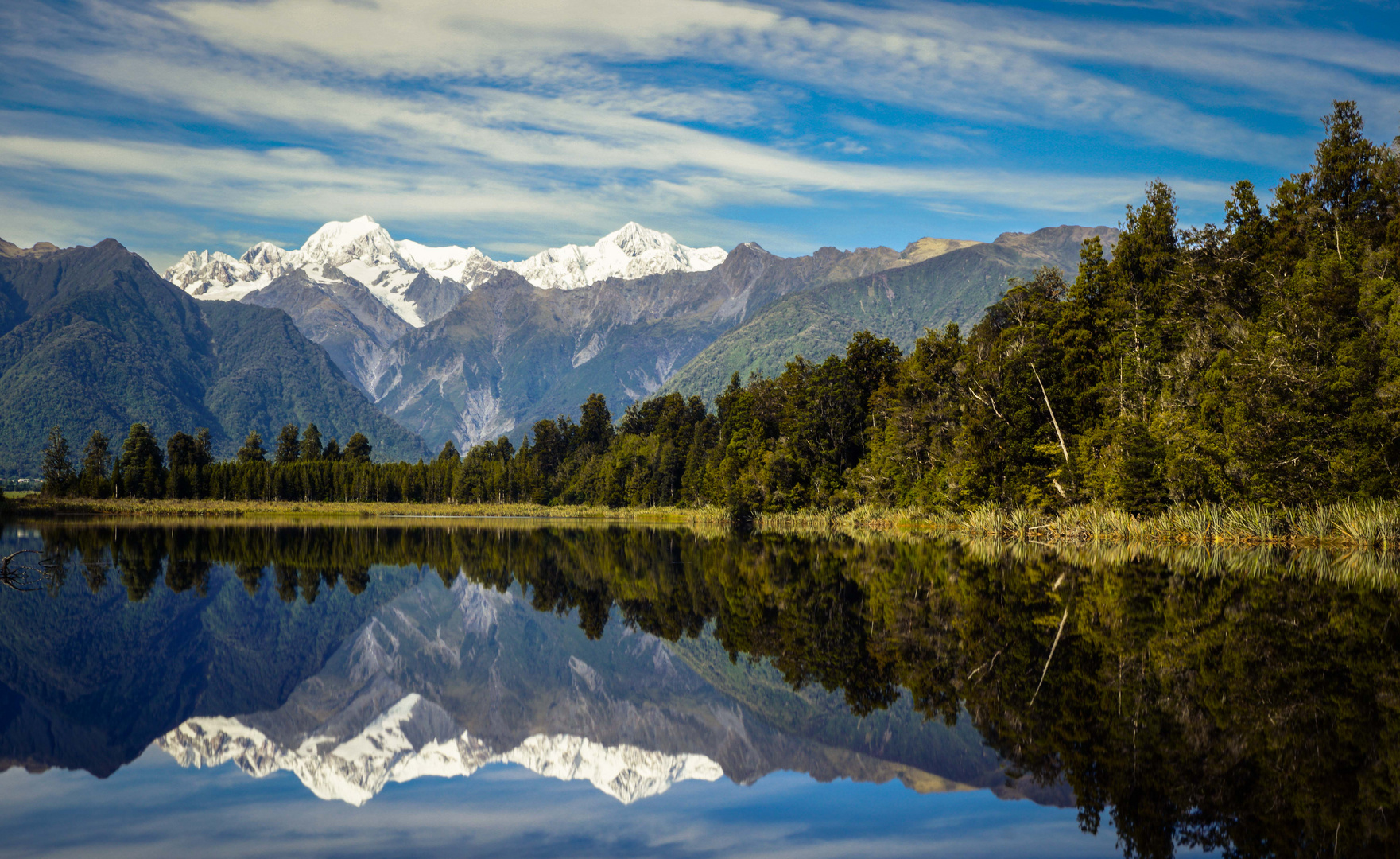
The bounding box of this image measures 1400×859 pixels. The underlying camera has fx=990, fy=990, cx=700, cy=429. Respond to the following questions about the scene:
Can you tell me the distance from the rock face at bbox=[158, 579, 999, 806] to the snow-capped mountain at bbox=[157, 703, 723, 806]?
0.03 metres

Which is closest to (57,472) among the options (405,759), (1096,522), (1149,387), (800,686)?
(1096,522)

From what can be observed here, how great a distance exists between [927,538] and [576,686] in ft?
161

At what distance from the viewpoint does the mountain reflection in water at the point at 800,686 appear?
38.1ft

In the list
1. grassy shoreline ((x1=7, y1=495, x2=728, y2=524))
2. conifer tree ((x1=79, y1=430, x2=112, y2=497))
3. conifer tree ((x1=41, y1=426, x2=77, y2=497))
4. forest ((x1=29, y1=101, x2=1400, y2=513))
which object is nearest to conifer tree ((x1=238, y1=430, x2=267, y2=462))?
grassy shoreline ((x1=7, y1=495, x2=728, y2=524))

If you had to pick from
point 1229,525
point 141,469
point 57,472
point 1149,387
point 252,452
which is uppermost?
point 1149,387

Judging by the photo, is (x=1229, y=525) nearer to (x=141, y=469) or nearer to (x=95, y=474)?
(x=141, y=469)

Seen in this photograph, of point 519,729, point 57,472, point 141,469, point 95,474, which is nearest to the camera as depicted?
point 519,729

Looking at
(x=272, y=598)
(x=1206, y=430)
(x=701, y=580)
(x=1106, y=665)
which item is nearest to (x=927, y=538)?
(x=1206, y=430)

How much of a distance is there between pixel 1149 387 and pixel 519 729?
6058 centimetres

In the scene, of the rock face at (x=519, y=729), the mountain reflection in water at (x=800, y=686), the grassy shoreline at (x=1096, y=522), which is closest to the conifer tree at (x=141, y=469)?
the grassy shoreline at (x=1096, y=522)

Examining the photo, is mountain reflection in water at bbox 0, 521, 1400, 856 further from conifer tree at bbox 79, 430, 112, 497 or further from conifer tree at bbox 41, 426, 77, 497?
conifer tree at bbox 41, 426, 77, 497

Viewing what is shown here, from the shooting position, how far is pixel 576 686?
19891 millimetres

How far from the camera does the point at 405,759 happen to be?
48.8ft

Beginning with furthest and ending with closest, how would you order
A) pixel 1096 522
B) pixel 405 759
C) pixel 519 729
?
pixel 1096 522, pixel 519 729, pixel 405 759
